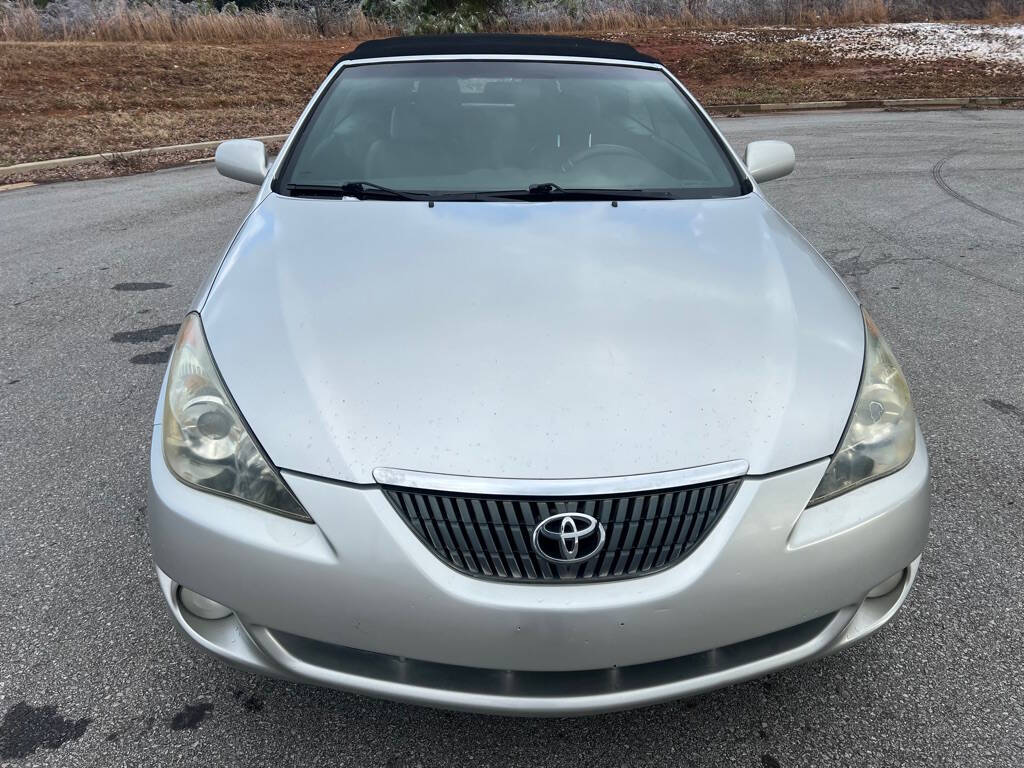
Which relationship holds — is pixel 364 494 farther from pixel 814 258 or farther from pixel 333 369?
pixel 814 258

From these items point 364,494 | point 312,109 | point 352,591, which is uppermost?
point 312,109

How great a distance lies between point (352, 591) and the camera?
1538 millimetres

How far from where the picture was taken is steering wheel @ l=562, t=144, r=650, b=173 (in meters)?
2.92

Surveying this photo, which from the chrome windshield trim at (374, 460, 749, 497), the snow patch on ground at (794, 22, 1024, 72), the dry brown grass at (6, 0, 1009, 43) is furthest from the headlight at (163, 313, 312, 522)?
the snow patch on ground at (794, 22, 1024, 72)

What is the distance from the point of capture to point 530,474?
1563 millimetres

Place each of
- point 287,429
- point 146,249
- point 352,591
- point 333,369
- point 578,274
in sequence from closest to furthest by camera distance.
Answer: point 352,591
point 287,429
point 333,369
point 578,274
point 146,249

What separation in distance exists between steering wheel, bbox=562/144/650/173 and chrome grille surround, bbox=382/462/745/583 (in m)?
1.64

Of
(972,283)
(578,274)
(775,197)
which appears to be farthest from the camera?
(775,197)

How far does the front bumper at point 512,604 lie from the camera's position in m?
1.52

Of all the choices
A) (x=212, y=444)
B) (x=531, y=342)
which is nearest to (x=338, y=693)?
(x=212, y=444)

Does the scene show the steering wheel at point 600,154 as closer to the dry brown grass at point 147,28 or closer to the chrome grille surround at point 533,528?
the chrome grille surround at point 533,528

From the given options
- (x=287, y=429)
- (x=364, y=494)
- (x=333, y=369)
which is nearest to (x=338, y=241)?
(x=333, y=369)

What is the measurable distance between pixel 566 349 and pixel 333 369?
1.69 ft

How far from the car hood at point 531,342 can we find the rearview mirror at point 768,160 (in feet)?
3.00
